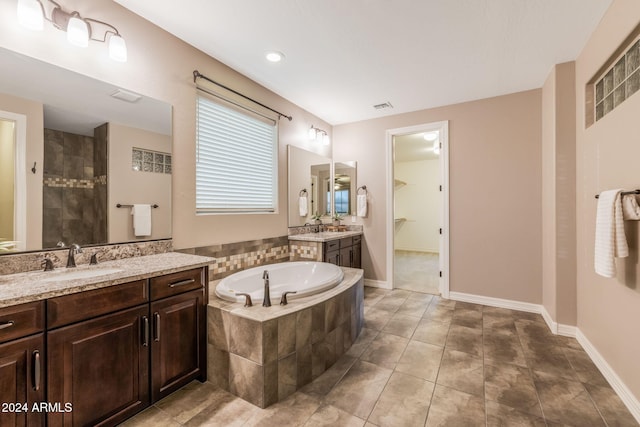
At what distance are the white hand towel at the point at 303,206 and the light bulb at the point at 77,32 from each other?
2.53 meters

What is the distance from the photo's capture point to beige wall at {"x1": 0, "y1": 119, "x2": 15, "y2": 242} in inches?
58.4

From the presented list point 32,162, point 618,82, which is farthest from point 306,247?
point 618,82

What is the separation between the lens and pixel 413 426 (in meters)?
1.52

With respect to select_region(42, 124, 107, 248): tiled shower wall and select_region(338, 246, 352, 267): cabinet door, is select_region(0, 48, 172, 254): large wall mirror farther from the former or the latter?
select_region(338, 246, 352, 267): cabinet door

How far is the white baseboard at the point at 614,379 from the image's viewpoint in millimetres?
1605

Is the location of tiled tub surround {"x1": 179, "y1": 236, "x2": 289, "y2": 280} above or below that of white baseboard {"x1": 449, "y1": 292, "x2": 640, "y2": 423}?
above

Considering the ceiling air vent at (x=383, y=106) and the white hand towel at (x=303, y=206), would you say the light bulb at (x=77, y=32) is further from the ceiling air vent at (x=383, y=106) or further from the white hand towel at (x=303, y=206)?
the ceiling air vent at (x=383, y=106)

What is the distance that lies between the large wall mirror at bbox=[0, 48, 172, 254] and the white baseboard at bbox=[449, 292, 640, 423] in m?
3.31

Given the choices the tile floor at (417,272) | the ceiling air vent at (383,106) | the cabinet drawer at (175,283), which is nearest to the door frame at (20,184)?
the cabinet drawer at (175,283)

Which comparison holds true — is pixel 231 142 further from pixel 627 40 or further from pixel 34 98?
pixel 627 40

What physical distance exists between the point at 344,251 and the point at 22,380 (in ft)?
10.0

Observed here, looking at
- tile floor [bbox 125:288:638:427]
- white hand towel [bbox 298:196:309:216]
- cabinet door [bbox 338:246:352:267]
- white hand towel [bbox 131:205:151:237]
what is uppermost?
white hand towel [bbox 298:196:309:216]

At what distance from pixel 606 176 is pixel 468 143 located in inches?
66.5

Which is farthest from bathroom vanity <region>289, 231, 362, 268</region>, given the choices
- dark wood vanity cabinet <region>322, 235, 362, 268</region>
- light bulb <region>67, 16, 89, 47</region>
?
light bulb <region>67, 16, 89, 47</region>
